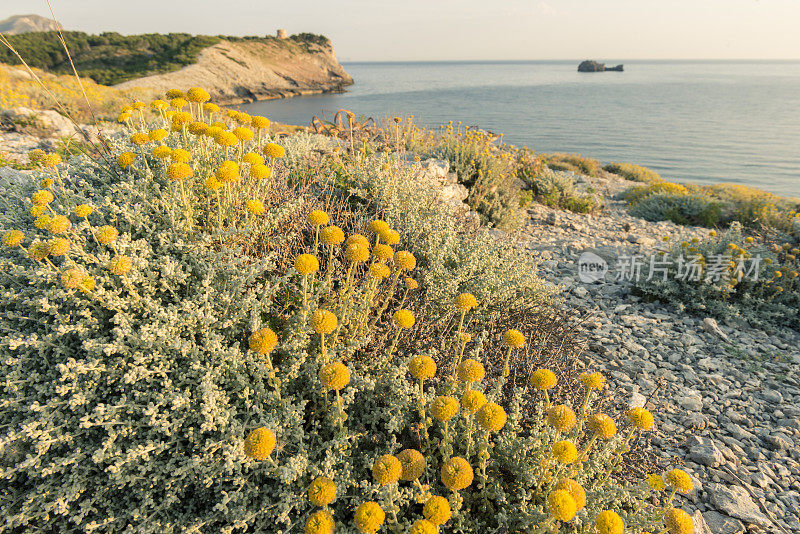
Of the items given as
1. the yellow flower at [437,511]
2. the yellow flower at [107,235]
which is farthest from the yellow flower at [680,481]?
the yellow flower at [107,235]

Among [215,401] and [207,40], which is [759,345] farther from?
[207,40]

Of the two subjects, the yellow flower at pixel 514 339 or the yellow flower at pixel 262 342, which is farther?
the yellow flower at pixel 514 339

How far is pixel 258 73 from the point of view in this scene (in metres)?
55.6

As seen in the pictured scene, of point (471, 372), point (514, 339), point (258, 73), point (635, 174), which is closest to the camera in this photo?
point (471, 372)

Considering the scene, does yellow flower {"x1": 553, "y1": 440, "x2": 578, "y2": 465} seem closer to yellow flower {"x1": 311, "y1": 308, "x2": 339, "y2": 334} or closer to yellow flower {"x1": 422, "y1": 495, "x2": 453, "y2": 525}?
yellow flower {"x1": 422, "y1": 495, "x2": 453, "y2": 525}

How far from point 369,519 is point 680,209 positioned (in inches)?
432

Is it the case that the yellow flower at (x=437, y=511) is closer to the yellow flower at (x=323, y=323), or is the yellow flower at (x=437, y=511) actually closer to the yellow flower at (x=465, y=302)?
the yellow flower at (x=323, y=323)

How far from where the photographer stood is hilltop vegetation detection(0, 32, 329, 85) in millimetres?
42594

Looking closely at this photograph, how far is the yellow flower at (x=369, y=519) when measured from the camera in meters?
1.30

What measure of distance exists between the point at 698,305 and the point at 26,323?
637cm

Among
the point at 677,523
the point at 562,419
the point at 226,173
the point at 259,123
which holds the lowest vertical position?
the point at 677,523

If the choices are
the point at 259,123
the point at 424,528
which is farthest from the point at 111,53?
the point at 424,528

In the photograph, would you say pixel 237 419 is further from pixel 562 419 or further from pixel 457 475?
pixel 562 419

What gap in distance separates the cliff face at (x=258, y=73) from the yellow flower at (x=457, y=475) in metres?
45.7
